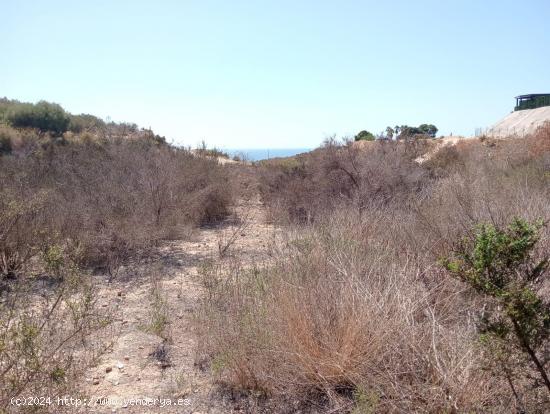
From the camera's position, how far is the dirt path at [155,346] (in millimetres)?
3645

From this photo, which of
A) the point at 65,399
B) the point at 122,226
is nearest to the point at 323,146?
the point at 122,226

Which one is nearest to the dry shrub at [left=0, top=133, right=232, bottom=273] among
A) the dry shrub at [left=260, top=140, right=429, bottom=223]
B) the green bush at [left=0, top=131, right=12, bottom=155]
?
the dry shrub at [left=260, top=140, right=429, bottom=223]

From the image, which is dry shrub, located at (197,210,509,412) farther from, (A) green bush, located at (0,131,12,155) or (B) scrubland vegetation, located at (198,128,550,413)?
(A) green bush, located at (0,131,12,155)

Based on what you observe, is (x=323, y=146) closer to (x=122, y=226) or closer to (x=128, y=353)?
(x=122, y=226)

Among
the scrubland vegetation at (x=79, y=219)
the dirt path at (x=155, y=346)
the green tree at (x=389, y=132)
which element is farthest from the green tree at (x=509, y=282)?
the green tree at (x=389, y=132)

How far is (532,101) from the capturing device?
38719 mm

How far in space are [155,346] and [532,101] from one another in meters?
41.8

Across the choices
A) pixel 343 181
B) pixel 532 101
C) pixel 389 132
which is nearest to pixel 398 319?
pixel 343 181

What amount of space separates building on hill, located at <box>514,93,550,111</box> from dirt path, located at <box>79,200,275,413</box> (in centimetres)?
3698

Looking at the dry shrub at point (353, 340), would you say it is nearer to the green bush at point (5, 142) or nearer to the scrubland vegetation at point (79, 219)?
the scrubland vegetation at point (79, 219)

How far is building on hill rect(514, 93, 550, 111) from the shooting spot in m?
37.1

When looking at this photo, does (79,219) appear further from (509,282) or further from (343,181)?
(509,282)

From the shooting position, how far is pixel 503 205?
5.84 m

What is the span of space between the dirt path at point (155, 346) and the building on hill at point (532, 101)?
36975 mm
